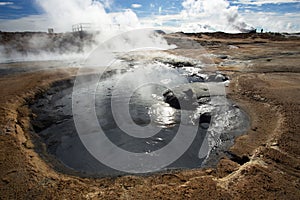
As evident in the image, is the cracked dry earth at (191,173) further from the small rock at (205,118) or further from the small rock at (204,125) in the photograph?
the small rock at (205,118)

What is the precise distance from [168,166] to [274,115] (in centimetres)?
338

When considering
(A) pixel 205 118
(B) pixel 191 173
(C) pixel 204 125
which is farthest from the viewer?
(A) pixel 205 118

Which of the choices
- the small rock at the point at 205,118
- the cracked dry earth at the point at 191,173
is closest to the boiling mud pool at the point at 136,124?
the small rock at the point at 205,118

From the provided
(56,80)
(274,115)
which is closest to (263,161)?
(274,115)

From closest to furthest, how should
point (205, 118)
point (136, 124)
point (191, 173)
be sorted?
point (191, 173), point (136, 124), point (205, 118)

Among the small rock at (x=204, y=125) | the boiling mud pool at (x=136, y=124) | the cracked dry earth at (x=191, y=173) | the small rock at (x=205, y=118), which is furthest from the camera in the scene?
the small rock at (x=205, y=118)

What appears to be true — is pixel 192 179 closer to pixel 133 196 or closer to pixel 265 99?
pixel 133 196

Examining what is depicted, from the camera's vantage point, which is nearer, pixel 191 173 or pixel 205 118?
pixel 191 173

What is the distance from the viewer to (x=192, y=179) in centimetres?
327

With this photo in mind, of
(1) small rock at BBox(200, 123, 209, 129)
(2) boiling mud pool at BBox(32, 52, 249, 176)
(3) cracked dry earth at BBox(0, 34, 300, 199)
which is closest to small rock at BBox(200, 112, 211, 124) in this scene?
(2) boiling mud pool at BBox(32, 52, 249, 176)

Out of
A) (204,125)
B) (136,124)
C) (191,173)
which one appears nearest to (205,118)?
(204,125)

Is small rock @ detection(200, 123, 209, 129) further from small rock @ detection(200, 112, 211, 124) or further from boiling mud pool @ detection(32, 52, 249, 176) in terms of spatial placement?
small rock @ detection(200, 112, 211, 124)

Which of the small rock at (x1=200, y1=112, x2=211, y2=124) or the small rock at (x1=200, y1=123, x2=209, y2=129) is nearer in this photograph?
the small rock at (x1=200, y1=123, x2=209, y2=129)

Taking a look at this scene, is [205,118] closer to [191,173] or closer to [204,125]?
[204,125]
